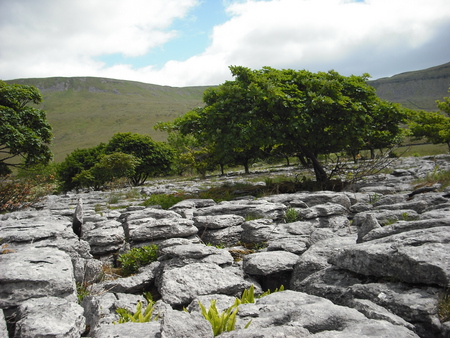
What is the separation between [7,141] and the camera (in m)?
14.2

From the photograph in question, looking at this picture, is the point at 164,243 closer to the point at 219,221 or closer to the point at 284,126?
the point at 219,221

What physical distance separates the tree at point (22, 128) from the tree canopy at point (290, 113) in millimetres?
7879

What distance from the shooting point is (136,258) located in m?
7.17

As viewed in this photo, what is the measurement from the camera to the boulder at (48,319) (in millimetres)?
3289

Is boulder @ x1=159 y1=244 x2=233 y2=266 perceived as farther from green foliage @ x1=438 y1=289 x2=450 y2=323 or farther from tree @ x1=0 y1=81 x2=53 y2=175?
tree @ x1=0 y1=81 x2=53 y2=175

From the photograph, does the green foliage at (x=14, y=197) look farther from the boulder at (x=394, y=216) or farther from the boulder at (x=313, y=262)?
the boulder at (x=394, y=216)

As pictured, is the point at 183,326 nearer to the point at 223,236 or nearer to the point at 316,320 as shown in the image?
the point at 316,320

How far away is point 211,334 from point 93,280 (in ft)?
13.0

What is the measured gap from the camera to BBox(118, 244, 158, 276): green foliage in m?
7.08

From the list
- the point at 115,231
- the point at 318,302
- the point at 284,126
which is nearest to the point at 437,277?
the point at 318,302

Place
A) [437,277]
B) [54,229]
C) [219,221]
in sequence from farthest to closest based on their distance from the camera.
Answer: [219,221], [54,229], [437,277]

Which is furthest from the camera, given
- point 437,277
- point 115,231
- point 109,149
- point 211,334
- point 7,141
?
point 109,149

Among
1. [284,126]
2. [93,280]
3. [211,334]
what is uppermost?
[284,126]

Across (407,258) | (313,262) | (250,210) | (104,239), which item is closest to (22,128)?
(104,239)
